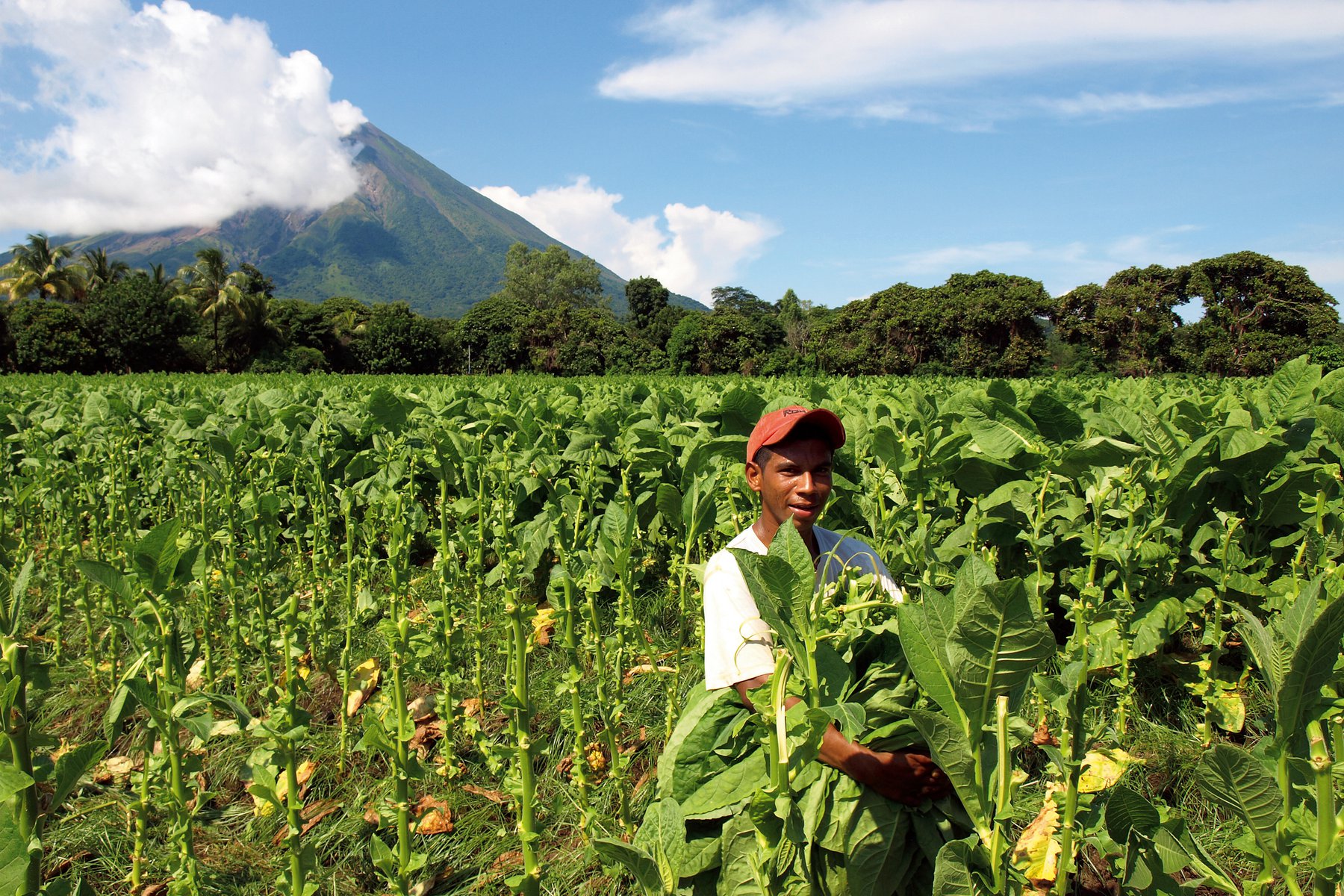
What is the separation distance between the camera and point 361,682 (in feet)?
10.7

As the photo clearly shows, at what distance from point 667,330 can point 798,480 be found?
7326 centimetres

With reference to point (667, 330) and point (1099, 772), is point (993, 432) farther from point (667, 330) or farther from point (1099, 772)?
point (667, 330)

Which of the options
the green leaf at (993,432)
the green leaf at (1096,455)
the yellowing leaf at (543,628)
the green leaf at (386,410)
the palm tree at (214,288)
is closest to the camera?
the green leaf at (1096,455)

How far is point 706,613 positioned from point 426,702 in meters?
1.93

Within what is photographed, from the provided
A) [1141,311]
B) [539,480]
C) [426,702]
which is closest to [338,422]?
[539,480]

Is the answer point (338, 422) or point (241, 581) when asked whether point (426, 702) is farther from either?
point (338, 422)

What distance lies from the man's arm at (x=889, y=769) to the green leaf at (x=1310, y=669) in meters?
0.57

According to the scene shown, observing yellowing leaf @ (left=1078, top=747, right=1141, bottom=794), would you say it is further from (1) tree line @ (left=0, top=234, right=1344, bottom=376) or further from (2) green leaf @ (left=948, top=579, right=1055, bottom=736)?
(1) tree line @ (left=0, top=234, right=1344, bottom=376)

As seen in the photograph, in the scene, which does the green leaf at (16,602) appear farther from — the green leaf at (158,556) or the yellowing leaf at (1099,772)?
the yellowing leaf at (1099,772)

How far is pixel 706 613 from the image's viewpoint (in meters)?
2.00

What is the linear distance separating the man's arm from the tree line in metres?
43.1

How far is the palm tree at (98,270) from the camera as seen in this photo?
59.6 m

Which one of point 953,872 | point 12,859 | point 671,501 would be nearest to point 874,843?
point 953,872

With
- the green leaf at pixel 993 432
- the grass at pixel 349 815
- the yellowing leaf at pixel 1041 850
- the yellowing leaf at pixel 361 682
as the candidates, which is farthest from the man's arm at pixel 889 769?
the yellowing leaf at pixel 361 682
